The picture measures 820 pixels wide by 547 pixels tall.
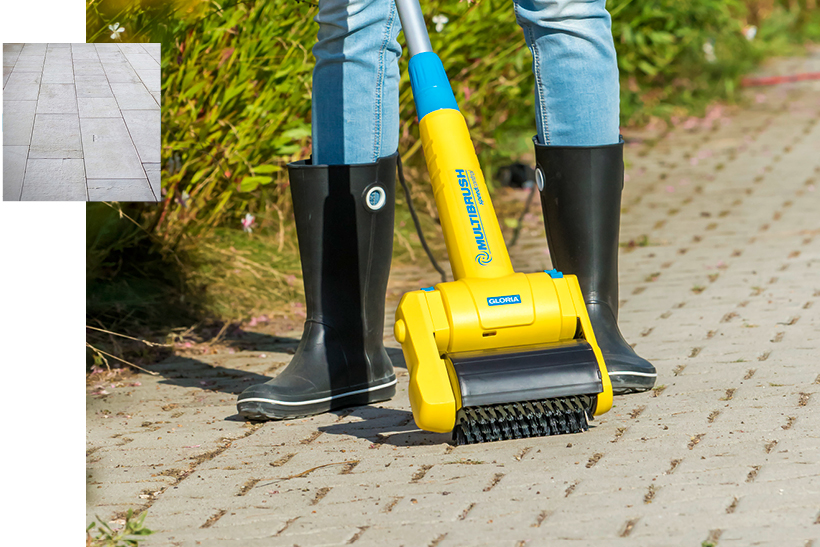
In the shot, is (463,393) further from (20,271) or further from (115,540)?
(20,271)

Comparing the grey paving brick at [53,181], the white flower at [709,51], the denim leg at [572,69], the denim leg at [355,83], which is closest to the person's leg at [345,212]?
the denim leg at [355,83]

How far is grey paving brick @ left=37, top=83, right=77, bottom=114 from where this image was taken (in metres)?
1.68

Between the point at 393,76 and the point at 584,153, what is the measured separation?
1.53 ft

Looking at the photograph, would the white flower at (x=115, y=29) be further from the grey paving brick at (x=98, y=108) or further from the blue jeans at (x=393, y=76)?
the grey paving brick at (x=98, y=108)

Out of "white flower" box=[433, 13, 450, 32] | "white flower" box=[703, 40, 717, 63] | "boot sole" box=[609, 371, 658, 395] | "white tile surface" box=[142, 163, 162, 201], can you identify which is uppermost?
"white flower" box=[703, 40, 717, 63]

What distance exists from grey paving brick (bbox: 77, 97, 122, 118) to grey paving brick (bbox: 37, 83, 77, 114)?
13 mm

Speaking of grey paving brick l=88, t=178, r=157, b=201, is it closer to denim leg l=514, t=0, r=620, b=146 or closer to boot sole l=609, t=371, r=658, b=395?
denim leg l=514, t=0, r=620, b=146

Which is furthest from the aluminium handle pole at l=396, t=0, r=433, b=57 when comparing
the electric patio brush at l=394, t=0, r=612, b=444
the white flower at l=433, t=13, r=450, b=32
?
the white flower at l=433, t=13, r=450, b=32

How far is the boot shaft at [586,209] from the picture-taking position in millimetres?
2283

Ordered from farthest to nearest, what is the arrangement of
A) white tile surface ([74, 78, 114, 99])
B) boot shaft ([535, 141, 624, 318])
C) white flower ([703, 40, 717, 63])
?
white flower ([703, 40, 717, 63]) → boot shaft ([535, 141, 624, 318]) → white tile surface ([74, 78, 114, 99])

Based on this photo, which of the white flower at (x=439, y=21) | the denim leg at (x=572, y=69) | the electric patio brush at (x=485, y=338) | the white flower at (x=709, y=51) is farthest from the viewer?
the white flower at (x=709, y=51)

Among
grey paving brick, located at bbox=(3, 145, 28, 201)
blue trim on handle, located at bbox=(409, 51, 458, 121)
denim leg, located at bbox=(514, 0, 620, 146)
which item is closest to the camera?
grey paving brick, located at bbox=(3, 145, 28, 201)

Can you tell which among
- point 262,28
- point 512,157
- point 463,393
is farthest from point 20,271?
point 512,157

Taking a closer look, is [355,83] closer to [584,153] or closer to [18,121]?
[584,153]
